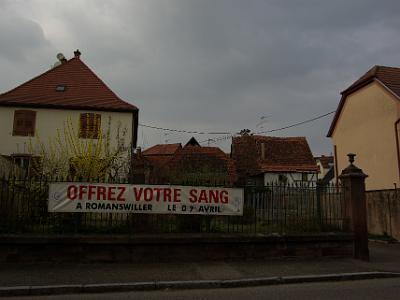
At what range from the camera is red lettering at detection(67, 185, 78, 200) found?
989 cm

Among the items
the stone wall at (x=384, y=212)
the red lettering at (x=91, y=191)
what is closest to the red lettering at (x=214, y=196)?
the red lettering at (x=91, y=191)

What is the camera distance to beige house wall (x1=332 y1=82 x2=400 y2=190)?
18.9 metres

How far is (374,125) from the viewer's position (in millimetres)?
20406

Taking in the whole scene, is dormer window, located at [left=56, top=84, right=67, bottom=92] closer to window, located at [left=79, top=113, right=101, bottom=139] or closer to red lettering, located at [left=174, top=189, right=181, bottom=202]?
window, located at [left=79, top=113, right=101, bottom=139]

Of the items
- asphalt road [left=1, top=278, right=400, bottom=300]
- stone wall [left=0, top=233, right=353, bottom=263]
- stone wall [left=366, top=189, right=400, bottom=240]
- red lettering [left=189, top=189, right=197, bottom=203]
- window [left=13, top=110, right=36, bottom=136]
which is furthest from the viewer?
window [left=13, top=110, right=36, bottom=136]

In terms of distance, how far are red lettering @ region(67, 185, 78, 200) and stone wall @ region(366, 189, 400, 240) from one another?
12920mm

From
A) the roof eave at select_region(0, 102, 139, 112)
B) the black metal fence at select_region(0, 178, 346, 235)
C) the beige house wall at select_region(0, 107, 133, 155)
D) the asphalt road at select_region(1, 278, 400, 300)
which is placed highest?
the roof eave at select_region(0, 102, 139, 112)

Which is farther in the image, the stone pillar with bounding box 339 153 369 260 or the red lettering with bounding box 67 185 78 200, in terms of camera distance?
the stone pillar with bounding box 339 153 369 260

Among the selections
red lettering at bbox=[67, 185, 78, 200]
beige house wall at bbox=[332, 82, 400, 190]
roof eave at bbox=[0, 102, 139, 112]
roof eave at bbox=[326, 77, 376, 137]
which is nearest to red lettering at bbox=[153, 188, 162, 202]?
red lettering at bbox=[67, 185, 78, 200]

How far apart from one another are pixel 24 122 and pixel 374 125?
21190mm

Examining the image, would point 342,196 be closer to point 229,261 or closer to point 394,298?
point 229,261

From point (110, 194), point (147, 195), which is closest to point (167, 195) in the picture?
point (147, 195)

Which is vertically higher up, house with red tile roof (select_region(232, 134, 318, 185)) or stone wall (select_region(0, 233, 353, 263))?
house with red tile roof (select_region(232, 134, 318, 185))

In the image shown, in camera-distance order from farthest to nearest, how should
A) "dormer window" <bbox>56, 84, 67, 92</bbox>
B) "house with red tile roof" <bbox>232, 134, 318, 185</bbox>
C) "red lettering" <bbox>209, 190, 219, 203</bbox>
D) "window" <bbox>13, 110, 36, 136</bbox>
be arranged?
"house with red tile roof" <bbox>232, 134, 318, 185</bbox> → "dormer window" <bbox>56, 84, 67, 92</bbox> → "window" <bbox>13, 110, 36, 136</bbox> → "red lettering" <bbox>209, 190, 219, 203</bbox>
